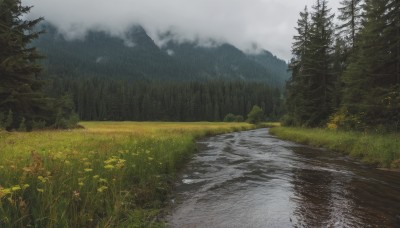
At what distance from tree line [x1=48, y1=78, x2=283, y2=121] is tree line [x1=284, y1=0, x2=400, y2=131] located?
9931cm

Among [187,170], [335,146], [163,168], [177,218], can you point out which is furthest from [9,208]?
[335,146]

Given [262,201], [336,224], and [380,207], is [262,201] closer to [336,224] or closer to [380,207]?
[336,224]

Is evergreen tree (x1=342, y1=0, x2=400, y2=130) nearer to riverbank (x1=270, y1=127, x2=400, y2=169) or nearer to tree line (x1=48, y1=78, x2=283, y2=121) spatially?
riverbank (x1=270, y1=127, x2=400, y2=169)

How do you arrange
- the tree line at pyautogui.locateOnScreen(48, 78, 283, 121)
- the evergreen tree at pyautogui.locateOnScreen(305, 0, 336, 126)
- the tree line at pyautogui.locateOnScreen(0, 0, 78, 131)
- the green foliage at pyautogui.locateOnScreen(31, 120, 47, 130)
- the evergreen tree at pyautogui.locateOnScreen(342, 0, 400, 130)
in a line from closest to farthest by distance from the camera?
the evergreen tree at pyautogui.locateOnScreen(342, 0, 400, 130), the tree line at pyautogui.locateOnScreen(0, 0, 78, 131), the green foliage at pyautogui.locateOnScreen(31, 120, 47, 130), the evergreen tree at pyautogui.locateOnScreen(305, 0, 336, 126), the tree line at pyautogui.locateOnScreen(48, 78, 283, 121)

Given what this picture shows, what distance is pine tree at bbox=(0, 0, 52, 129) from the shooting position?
28562mm

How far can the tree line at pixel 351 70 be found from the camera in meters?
25.1

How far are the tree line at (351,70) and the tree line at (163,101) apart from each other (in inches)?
3910

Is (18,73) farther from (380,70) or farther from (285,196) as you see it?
(380,70)

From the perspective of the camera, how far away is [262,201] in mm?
10289

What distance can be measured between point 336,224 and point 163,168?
762 centimetres

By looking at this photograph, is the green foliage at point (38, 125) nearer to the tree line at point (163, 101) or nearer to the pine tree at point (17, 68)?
the pine tree at point (17, 68)

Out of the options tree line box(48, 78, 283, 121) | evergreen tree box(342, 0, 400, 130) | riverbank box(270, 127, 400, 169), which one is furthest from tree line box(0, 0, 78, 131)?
tree line box(48, 78, 283, 121)

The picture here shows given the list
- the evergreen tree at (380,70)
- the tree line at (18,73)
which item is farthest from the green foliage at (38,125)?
the evergreen tree at (380,70)

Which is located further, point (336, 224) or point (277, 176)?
point (277, 176)
